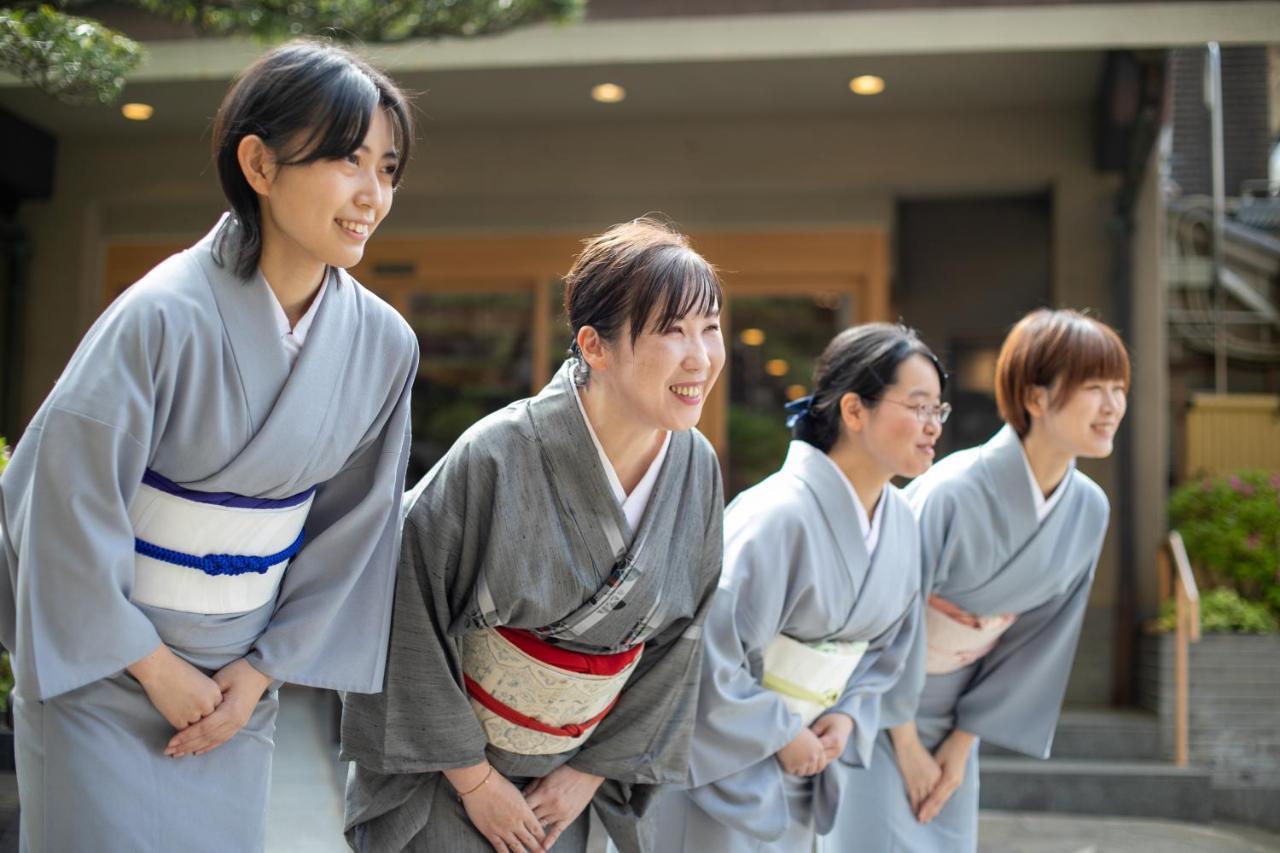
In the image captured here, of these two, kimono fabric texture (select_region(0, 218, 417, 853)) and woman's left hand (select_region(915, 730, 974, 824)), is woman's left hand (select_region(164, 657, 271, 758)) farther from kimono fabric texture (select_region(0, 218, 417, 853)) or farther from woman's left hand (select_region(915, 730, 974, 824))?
woman's left hand (select_region(915, 730, 974, 824))

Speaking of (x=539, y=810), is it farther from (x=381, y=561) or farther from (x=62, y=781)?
(x=62, y=781)

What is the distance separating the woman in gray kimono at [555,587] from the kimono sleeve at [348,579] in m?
0.07

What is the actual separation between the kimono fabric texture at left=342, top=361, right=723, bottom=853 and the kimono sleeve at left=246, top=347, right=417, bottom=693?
73 millimetres

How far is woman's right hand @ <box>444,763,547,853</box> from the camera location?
2365 millimetres

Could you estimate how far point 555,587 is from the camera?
2.31 meters

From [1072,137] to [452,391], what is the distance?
429 cm

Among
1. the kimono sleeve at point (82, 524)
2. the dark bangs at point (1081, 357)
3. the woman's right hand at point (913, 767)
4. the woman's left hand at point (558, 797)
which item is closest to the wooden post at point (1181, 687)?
the dark bangs at point (1081, 357)

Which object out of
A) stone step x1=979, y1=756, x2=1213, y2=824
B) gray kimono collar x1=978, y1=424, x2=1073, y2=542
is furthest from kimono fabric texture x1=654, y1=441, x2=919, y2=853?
stone step x1=979, y1=756, x2=1213, y2=824

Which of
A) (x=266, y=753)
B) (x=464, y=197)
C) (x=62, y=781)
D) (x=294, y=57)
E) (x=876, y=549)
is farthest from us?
(x=464, y=197)

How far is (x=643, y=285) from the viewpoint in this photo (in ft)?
7.70

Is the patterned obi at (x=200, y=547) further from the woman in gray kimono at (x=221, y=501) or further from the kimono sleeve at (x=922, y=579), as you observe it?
the kimono sleeve at (x=922, y=579)

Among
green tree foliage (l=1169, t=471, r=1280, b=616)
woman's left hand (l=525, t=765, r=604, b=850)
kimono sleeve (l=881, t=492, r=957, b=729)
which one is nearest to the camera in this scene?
woman's left hand (l=525, t=765, r=604, b=850)

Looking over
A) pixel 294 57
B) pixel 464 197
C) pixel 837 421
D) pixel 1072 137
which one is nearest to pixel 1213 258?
pixel 1072 137

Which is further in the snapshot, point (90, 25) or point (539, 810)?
point (90, 25)
